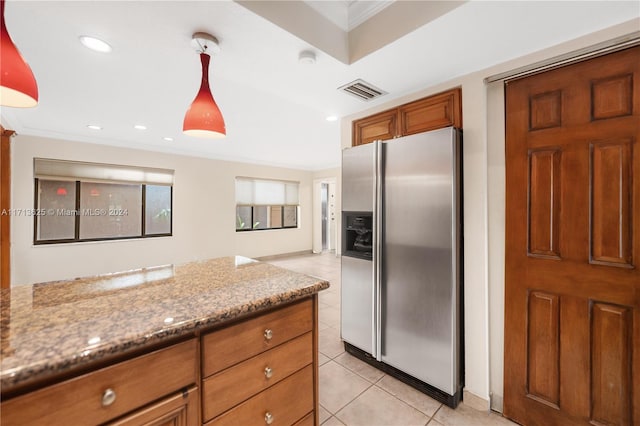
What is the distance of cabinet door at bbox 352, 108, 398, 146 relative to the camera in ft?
7.64

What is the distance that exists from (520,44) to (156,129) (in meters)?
4.30

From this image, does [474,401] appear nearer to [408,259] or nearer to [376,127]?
[408,259]

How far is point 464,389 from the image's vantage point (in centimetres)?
188

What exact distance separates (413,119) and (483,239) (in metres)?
1.10

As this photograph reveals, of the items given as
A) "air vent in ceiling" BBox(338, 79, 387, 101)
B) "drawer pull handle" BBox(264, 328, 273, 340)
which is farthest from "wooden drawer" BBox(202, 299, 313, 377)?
"air vent in ceiling" BBox(338, 79, 387, 101)

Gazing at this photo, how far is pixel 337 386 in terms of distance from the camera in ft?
6.86

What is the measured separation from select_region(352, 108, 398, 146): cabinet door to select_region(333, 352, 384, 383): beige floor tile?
207 cm

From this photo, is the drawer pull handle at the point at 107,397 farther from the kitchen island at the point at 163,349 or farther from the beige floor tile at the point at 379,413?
the beige floor tile at the point at 379,413

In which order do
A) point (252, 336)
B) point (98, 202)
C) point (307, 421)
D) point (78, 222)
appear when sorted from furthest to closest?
point (98, 202), point (78, 222), point (307, 421), point (252, 336)

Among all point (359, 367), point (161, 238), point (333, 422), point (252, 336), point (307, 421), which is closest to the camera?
point (252, 336)

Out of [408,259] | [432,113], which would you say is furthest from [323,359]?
[432,113]

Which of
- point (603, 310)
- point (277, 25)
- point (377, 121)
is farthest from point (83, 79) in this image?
point (603, 310)

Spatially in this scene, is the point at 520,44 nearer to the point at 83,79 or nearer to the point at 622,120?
the point at 622,120

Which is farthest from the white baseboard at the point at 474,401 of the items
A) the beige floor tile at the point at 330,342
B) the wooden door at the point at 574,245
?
the beige floor tile at the point at 330,342
